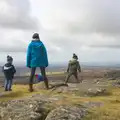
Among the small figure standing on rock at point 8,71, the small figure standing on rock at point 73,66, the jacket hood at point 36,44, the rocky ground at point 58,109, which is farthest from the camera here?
the small figure standing on rock at point 73,66

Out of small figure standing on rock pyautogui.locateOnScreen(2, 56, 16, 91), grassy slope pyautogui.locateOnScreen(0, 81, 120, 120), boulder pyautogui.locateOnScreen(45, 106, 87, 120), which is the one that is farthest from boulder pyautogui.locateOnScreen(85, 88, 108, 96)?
small figure standing on rock pyautogui.locateOnScreen(2, 56, 16, 91)

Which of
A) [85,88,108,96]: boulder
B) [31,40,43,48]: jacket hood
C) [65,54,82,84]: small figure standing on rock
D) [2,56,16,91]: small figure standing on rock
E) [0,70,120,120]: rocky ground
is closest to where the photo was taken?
[0,70,120,120]: rocky ground

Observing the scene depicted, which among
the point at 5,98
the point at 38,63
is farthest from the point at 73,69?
the point at 5,98

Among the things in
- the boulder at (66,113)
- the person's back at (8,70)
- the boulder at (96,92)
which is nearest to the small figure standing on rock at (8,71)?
the person's back at (8,70)

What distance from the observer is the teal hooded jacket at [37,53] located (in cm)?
2220

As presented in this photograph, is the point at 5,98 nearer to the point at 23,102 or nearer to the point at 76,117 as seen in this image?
the point at 23,102

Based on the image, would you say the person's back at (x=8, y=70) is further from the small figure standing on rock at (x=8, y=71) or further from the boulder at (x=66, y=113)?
the boulder at (x=66, y=113)

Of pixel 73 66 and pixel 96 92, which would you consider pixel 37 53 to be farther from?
pixel 73 66

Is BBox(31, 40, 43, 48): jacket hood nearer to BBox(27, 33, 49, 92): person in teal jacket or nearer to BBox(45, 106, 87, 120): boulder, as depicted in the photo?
BBox(27, 33, 49, 92): person in teal jacket

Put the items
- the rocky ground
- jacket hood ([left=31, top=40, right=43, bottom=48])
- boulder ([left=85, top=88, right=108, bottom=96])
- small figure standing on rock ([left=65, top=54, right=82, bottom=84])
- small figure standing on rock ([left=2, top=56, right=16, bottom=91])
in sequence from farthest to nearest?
1. small figure standing on rock ([left=65, top=54, right=82, bottom=84])
2. small figure standing on rock ([left=2, top=56, right=16, bottom=91])
3. jacket hood ([left=31, top=40, right=43, bottom=48])
4. boulder ([left=85, top=88, right=108, bottom=96])
5. the rocky ground

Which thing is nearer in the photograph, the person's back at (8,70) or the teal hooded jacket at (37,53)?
the teal hooded jacket at (37,53)

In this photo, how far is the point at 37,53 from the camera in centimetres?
2222

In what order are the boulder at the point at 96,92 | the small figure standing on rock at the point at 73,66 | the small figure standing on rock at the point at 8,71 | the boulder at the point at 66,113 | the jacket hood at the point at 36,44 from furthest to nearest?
the small figure standing on rock at the point at 73,66
the small figure standing on rock at the point at 8,71
the jacket hood at the point at 36,44
the boulder at the point at 96,92
the boulder at the point at 66,113

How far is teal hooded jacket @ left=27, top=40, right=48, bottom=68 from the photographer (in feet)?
72.8
